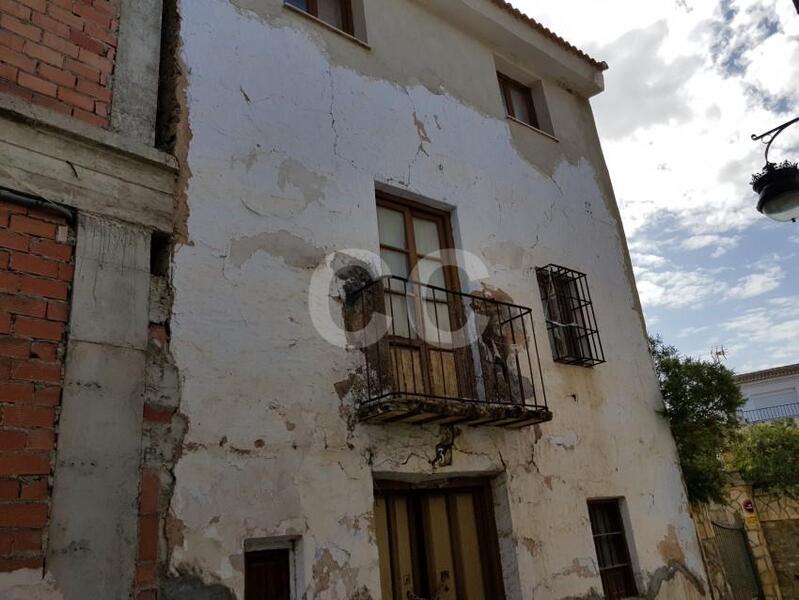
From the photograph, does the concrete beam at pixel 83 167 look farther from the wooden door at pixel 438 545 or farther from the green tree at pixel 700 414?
the green tree at pixel 700 414

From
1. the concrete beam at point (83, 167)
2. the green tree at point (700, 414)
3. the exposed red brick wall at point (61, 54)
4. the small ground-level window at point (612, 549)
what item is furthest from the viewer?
the green tree at point (700, 414)

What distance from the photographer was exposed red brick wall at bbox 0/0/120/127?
3.75 m

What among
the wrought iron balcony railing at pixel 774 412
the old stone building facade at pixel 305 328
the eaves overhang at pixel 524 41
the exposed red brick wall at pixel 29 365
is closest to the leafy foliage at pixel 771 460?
the old stone building facade at pixel 305 328

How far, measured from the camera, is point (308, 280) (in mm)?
4781

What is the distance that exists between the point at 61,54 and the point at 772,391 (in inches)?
1371

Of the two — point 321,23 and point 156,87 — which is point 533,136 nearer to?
point 321,23

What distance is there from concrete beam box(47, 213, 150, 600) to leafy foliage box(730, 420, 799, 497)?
10.6 m

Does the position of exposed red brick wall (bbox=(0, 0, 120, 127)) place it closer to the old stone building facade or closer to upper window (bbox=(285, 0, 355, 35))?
the old stone building facade

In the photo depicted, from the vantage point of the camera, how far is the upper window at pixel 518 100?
7914 millimetres

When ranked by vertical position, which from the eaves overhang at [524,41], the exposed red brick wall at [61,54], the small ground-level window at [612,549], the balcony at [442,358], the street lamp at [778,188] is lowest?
the small ground-level window at [612,549]

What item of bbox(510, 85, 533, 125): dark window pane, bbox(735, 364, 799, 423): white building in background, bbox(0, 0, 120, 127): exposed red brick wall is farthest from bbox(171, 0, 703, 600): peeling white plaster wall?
bbox(735, 364, 799, 423): white building in background

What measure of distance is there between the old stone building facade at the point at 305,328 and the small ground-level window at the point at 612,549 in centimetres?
3

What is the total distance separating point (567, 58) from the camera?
831cm

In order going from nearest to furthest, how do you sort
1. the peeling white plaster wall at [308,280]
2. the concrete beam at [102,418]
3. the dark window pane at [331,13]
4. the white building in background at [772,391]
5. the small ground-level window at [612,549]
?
the concrete beam at [102,418] < the peeling white plaster wall at [308,280] < the small ground-level window at [612,549] < the dark window pane at [331,13] < the white building in background at [772,391]
